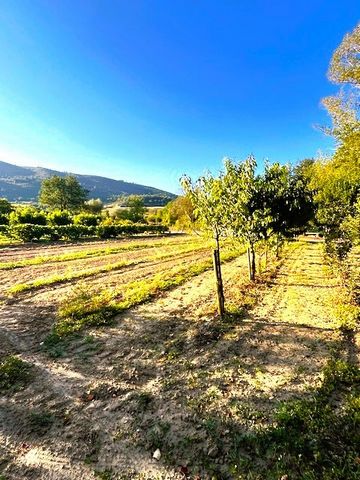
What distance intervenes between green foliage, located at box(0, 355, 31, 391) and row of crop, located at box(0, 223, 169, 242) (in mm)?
35406

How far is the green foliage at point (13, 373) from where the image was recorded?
6.76m

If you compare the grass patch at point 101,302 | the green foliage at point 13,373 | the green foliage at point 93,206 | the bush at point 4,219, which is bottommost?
the green foliage at point 13,373

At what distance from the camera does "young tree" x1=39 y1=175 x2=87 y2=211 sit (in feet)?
291

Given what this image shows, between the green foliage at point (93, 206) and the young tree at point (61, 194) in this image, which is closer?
the young tree at point (61, 194)

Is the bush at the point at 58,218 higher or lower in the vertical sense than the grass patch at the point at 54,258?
higher

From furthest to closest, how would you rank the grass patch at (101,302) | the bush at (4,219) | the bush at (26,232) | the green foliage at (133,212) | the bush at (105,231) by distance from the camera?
1. the green foliage at (133,212)
2. the bush at (105,231)
3. the bush at (4,219)
4. the bush at (26,232)
5. the grass patch at (101,302)

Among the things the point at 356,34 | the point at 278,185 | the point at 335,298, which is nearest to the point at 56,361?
the point at 335,298

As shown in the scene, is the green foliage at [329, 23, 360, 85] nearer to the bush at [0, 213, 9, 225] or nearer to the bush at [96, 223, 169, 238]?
the bush at [96, 223, 169, 238]

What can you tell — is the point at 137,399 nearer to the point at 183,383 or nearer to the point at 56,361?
the point at 183,383

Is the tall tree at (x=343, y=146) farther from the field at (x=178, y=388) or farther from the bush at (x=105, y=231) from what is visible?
the bush at (x=105, y=231)

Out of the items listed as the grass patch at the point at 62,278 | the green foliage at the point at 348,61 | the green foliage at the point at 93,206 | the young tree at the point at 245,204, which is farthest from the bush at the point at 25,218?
the green foliage at the point at 93,206

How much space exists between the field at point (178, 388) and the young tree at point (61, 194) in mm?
84379

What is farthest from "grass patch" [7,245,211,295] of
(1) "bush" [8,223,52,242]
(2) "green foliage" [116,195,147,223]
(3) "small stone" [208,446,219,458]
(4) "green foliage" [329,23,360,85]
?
(2) "green foliage" [116,195,147,223]

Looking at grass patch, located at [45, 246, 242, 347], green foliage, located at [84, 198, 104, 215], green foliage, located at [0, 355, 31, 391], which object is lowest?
green foliage, located at [0, 355, 31, 391]
